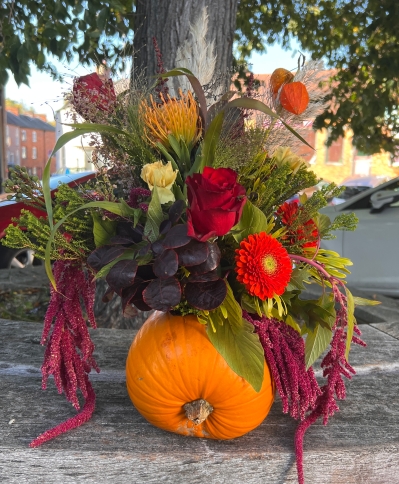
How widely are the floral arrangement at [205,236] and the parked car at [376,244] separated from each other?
15.6 ft

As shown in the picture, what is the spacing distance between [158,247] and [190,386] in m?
0.41

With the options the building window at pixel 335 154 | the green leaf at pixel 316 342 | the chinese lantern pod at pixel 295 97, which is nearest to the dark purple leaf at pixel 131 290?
the green leaf at pixel 316 342

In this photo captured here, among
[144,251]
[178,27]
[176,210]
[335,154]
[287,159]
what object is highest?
[335,154]

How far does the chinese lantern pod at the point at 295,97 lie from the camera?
1.37 m

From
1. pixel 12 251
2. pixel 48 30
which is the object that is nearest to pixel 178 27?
pixel 48 30

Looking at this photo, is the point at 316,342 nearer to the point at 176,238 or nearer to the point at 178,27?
the point at 176,238

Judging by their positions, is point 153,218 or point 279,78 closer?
point 153,218

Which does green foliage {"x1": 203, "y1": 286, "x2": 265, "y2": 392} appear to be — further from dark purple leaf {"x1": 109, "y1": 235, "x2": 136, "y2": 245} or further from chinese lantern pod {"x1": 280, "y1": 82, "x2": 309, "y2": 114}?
chinese lantern pod {"x1": 280, "y1": 82, "x2": 309, "y2": 114}

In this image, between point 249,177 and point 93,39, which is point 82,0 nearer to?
point 93,39

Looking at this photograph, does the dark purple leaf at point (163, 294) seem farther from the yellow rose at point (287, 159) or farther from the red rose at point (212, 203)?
the yellow rose at point (287, 159)

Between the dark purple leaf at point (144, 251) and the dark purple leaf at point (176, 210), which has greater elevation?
the dark purple leaf at point (176, 210)

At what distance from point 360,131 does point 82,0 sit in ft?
13.8

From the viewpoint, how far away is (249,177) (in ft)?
4.65

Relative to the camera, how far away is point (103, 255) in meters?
1.26
